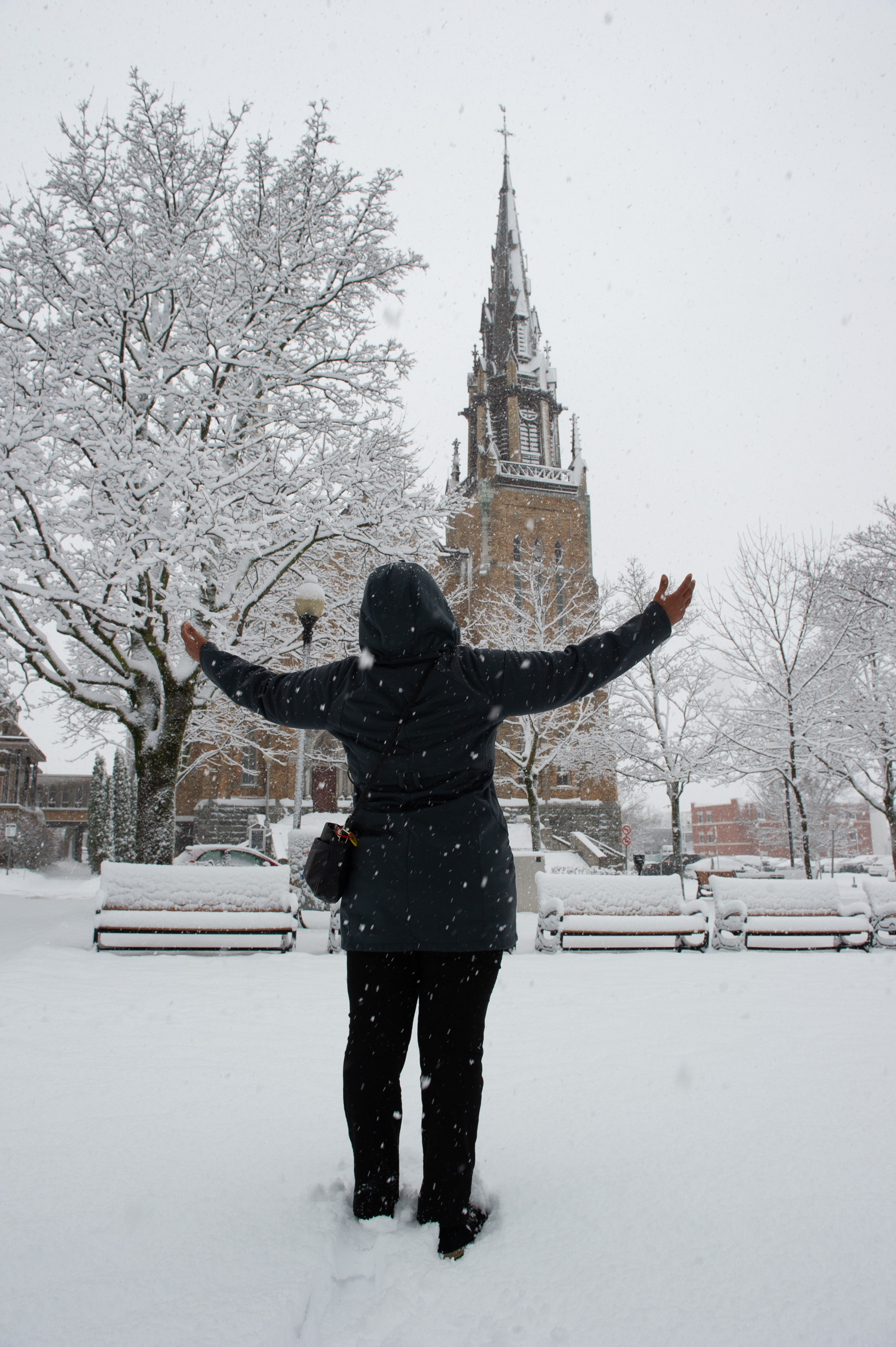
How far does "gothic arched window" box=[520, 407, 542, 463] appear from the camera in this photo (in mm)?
45500

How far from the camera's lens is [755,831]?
6462 centimetres

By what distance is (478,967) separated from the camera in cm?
236

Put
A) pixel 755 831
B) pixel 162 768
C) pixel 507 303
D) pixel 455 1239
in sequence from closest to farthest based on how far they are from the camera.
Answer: pixel 455 1239, pixel 162 768, pixel 507 303, pixel 755 831

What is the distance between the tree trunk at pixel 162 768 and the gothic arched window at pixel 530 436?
121 feet

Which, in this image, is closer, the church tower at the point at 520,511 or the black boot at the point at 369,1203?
the black boot at the point at 369,1203

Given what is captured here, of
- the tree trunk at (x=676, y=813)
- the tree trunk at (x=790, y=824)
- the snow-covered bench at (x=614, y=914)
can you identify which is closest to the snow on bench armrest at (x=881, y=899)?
the snow-covered bench at (x=614, y=914)

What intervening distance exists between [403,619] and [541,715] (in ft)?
59.6

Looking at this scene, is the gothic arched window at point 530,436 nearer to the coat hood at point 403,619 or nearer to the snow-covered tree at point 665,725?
the snow-covered tree at point 665,725

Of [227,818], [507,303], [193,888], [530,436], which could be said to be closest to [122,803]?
[227,818]

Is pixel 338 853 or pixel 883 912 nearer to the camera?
pixel 338 853

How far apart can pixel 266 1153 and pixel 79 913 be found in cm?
1295

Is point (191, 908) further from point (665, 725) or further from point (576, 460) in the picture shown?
point (576, 460)

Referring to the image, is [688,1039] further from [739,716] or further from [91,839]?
[91,839]

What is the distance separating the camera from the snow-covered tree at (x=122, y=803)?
26938mm
